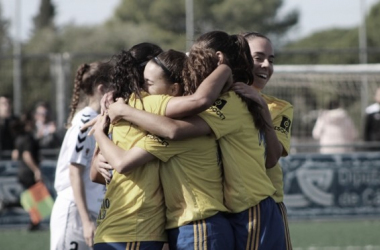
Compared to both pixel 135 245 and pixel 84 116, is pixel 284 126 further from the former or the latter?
pixel 84 116

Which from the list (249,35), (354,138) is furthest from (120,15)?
(249,35)

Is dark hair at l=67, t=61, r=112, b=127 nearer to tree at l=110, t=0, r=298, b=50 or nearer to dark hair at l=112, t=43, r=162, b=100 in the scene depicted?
dark hair at l=112, t=43, r=162, b=100

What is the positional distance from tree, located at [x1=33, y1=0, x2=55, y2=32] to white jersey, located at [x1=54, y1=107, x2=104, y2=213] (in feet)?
200

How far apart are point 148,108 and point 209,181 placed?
45 centimetres

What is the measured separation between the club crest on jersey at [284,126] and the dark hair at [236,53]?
0.36m

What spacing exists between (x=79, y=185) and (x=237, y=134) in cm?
160

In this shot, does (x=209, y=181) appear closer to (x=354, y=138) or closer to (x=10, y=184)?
(x=10, y=184)

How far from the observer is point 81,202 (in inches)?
225

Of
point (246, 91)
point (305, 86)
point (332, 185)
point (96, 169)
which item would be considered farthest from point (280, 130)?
point (305, 86)

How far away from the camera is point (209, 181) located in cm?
439

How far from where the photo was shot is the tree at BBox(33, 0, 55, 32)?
67500 millimetres

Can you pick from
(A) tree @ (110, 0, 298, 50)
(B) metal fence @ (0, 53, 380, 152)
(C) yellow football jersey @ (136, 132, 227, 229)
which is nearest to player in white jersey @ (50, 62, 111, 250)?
(C) yellow football jersey @ (136, 132, 227, 229)

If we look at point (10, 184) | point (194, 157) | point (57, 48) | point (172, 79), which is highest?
point (57, 48)

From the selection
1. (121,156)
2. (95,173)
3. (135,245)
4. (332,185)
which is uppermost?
(121,156)
